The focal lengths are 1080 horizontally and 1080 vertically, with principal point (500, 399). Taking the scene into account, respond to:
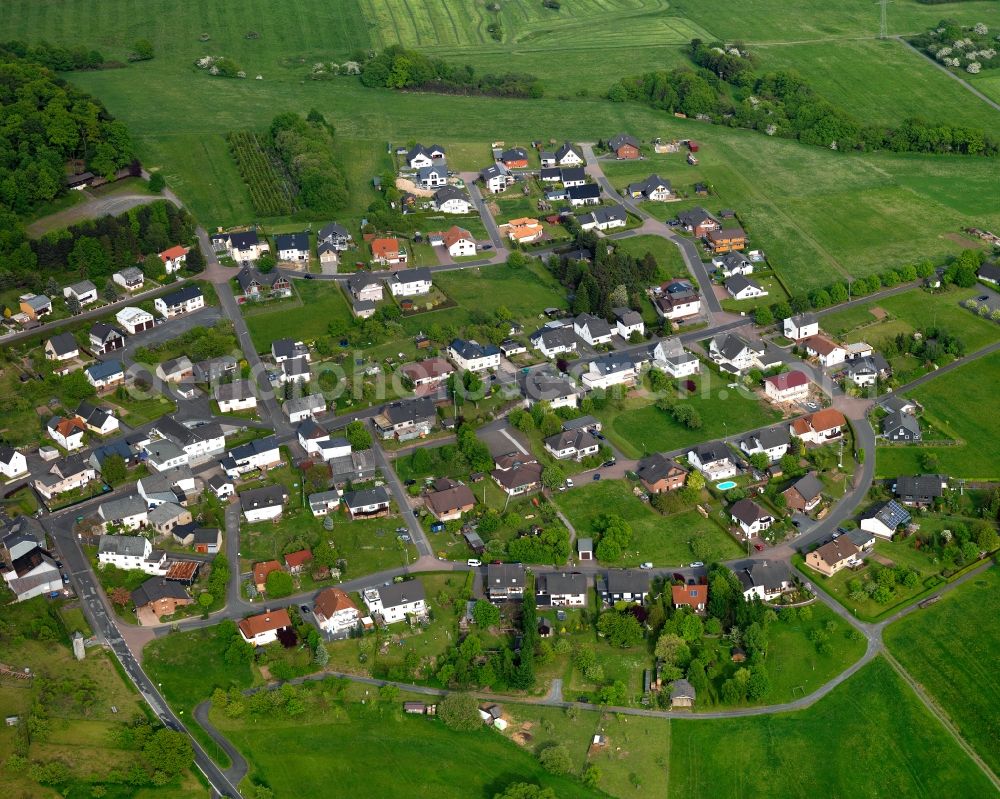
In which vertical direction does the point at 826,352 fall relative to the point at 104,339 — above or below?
below

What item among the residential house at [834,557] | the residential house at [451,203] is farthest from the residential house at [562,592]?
the residential house at [451,203]

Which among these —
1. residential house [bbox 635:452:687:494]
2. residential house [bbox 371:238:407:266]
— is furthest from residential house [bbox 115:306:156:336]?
residential house [bbox 635:452:687:494]

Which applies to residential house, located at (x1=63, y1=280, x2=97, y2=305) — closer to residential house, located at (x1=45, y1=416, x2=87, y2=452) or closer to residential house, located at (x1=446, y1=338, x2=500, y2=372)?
residential house, located at (x1=45, y1=416, x2=87, y2=452)

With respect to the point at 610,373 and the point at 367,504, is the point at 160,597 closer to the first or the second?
the point at 367,504

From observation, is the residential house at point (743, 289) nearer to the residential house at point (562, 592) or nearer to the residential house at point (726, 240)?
the residential house at point (726, 240)

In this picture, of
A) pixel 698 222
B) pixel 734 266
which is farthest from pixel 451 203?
pixel 734 266

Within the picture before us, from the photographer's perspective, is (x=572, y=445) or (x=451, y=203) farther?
(x=451, y=203)
